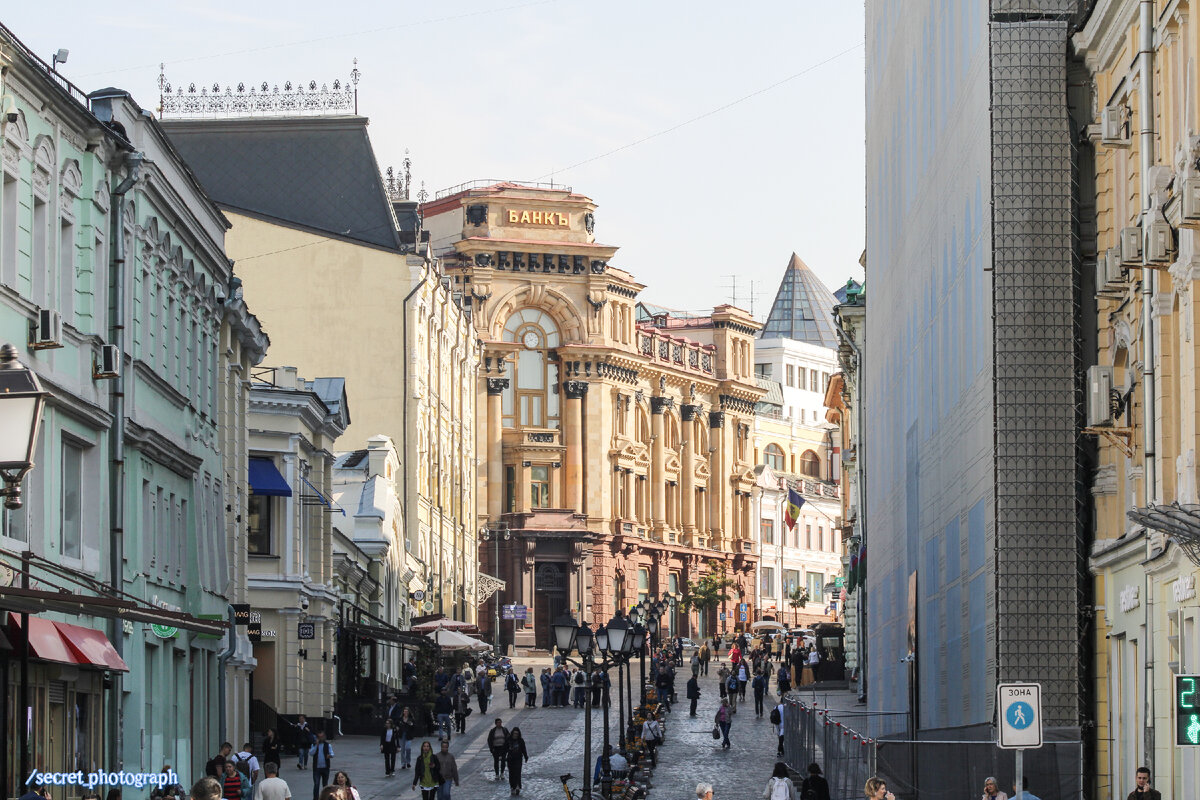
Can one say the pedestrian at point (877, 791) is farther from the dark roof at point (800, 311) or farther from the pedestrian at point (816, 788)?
the dark roof at point (800, 311)

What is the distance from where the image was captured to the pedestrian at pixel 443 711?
5219 cm

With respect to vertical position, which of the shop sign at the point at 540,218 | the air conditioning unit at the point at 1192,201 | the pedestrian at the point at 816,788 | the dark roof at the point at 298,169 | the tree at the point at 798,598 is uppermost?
the shop sign at the point at 540,218

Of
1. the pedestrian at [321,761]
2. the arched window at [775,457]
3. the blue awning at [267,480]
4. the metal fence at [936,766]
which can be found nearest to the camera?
the metal fence at [936,766]

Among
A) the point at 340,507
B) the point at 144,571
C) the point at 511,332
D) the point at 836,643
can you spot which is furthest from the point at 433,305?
the point at 144,571

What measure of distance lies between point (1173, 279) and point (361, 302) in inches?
2072

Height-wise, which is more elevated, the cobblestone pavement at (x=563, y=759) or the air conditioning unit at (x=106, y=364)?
the air conditioning unit at (x=106, y=364)

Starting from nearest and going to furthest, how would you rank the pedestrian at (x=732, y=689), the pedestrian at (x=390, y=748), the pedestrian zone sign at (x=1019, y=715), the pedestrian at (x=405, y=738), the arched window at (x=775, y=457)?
the pedestrian zone sign at (x=1019, y=715), the pedestrian at (x=390, y=748), the pedestrian at (x=405, y=738), the pedestrian at (x=732, y=689), the arched window at (x=775, y=457)

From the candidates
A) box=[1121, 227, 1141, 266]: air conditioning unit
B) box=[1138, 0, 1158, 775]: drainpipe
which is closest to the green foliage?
box=[1138, 0, 1158, 775]: drainpipe

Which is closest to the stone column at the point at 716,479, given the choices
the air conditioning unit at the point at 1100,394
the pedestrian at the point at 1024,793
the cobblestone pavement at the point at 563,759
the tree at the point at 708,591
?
the tree at the point at 708,591

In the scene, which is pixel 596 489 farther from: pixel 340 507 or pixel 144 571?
pixel 144 571

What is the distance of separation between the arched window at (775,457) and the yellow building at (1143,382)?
131152 mm

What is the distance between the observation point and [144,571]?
32188mm

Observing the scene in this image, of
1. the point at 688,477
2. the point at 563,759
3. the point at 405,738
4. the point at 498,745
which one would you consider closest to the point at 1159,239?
the point at 498,745

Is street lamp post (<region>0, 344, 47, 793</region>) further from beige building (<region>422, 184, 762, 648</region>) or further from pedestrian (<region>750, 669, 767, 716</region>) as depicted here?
beige building (<region>422, 184, 762, 648</region>)
